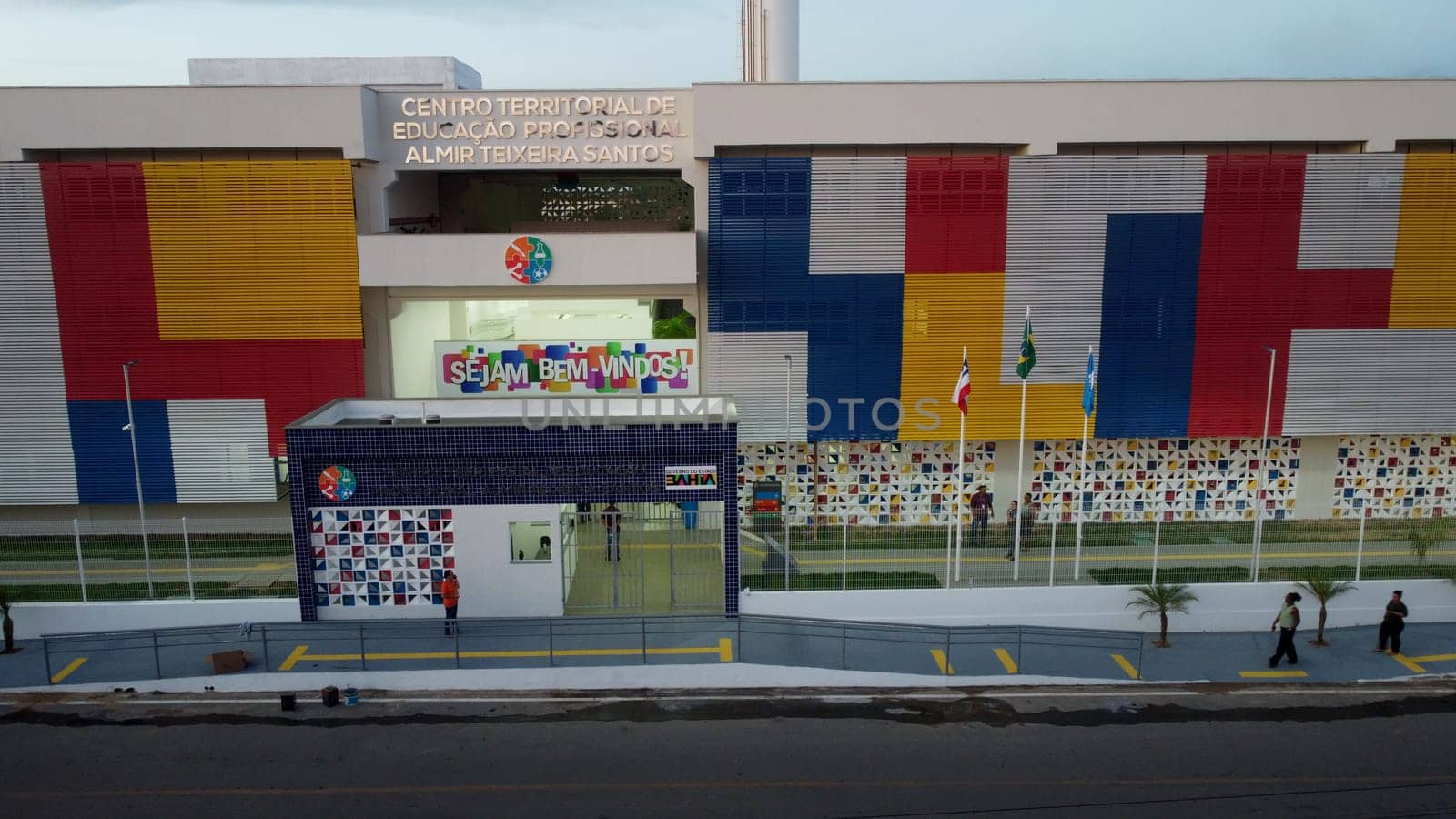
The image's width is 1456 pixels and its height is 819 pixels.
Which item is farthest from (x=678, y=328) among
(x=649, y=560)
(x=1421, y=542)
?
(x=1421, y=542)

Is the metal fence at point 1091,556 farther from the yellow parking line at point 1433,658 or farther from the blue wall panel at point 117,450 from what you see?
the blue wall panel at point 117,450

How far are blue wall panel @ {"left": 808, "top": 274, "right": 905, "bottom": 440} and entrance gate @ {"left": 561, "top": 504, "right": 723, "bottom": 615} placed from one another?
5.80 metres

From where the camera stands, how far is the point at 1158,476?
25203mm

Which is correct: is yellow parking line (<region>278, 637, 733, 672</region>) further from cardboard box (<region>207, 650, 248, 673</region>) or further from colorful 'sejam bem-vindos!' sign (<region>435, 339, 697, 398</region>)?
colorful 'sejam bem-vindos!' sign (<region>435, 339, 697, 398</region>)

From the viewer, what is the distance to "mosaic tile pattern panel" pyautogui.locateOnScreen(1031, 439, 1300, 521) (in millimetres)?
25094

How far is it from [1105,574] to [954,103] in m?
10.7

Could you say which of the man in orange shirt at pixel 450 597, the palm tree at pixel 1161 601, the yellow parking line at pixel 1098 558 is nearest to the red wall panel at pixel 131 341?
the man in orange shirt at pixel 450 597

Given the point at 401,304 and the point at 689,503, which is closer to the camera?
the point at 689,503

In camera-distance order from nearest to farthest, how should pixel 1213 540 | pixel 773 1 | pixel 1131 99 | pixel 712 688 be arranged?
1. pixel 712 688
2. pixel 1213 540
3. pixel 1131 99
4. pixel 773 1

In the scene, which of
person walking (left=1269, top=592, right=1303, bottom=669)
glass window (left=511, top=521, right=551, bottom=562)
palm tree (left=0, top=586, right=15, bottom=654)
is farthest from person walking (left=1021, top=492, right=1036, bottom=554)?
palm tree (left=0, top=586, right=15, bottom=654)

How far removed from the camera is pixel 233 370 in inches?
937

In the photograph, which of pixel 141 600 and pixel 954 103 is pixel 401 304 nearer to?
pixel 141 600

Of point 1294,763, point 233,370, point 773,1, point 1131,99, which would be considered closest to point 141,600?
point 233,370

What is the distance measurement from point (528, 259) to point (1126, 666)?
1443 centimetres
